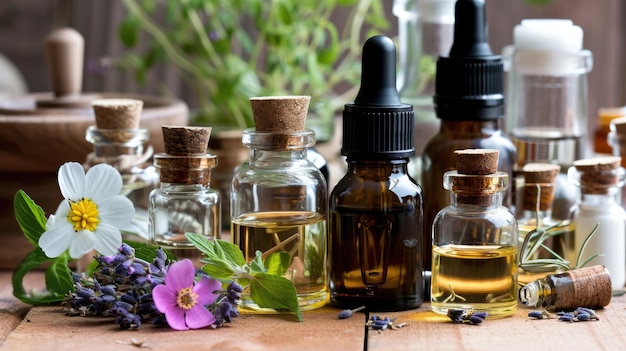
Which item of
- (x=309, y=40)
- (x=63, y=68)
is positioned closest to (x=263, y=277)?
(x=63, y=68)

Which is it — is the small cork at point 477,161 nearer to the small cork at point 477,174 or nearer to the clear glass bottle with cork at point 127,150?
the small cork at point 477,174

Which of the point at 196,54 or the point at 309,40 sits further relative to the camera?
the point at 309,40

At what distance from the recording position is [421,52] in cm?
123

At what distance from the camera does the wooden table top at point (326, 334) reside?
832 millimetres

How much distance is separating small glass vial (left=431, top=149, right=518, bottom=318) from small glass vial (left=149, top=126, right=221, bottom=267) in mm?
224

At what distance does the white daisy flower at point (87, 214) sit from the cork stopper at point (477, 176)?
302 mm

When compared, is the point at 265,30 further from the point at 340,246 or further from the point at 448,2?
the point at 340,246

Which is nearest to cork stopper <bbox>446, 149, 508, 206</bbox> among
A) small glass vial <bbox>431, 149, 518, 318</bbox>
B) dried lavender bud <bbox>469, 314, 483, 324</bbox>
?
small glass vial <bbox>431, 149, 518, 318</bbox>

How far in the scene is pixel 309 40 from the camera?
203cm

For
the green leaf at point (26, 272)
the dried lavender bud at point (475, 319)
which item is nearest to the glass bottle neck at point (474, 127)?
the dried lavender bud at point (475, 319)

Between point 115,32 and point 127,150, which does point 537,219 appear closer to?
point 127,150

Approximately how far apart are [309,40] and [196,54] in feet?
1.51

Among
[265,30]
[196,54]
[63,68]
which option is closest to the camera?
[63,68]

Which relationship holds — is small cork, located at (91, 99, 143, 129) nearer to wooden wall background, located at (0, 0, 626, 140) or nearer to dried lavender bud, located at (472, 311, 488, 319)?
dried lavender bud, located at (472, 311, 488, 319)
